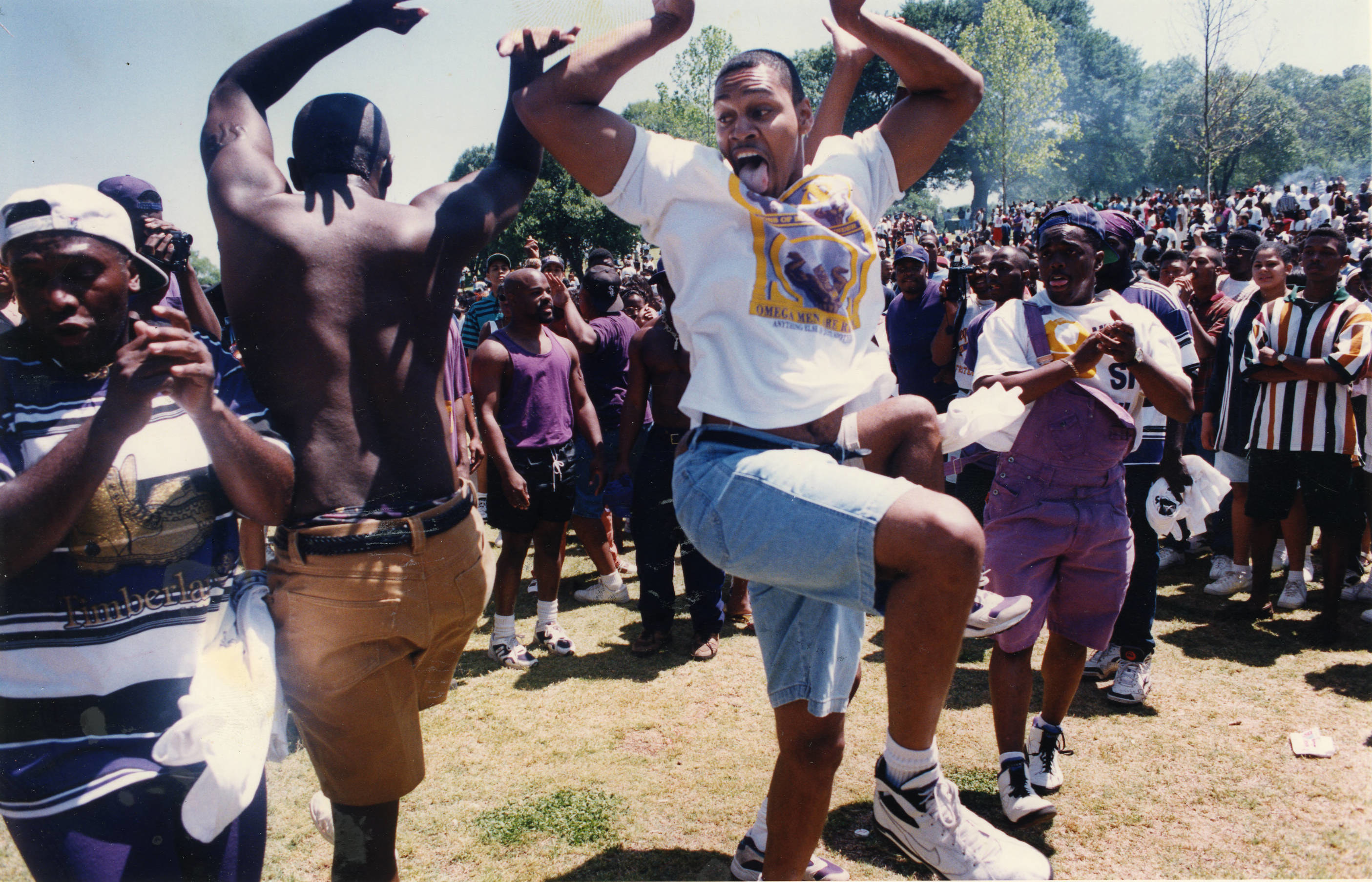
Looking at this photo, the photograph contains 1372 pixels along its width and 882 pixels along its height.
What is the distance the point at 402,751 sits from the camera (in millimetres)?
2350

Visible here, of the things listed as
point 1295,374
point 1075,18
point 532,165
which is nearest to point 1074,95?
point 1075,18

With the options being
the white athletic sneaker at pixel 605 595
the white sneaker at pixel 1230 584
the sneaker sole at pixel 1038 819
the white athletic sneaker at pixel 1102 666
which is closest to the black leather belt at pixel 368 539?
the sneaker sole at pixel 1038 819

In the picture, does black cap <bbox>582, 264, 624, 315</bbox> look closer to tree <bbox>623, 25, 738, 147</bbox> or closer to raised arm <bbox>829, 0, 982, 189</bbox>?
tree <bbox>623, 25, 738, 147</bbox>

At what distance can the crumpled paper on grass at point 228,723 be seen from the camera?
1929 millimetres

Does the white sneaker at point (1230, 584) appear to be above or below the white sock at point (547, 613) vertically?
above

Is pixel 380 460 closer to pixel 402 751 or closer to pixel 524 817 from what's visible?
pixel 402 751

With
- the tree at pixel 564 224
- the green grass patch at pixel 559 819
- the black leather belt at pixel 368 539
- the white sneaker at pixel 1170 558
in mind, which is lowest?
the green grass patch at pixel 559 819

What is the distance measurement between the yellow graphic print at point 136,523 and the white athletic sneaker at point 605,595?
16.7 feet

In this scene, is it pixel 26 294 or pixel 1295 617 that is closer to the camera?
pixel 26 294

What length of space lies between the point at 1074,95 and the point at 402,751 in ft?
230

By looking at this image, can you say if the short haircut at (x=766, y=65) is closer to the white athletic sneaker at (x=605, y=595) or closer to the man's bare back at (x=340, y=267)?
the man's bare back at (x=340, y=267)

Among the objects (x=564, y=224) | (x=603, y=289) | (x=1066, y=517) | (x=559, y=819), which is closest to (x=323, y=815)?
(x=559, y=819)

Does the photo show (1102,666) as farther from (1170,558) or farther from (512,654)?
(512,654)

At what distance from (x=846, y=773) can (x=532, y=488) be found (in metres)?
2.69
